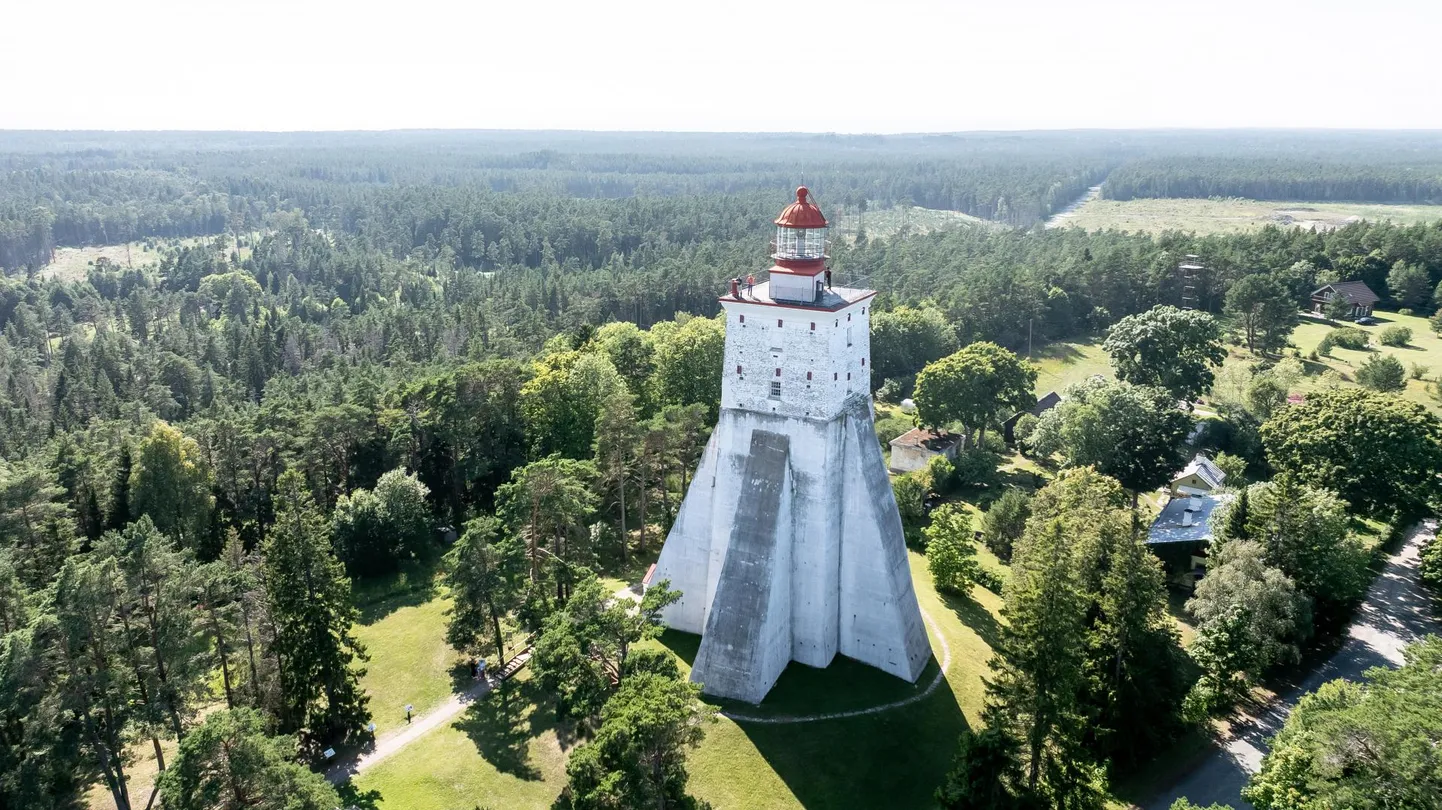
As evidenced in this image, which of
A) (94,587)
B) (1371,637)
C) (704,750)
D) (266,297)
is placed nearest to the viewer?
(94,587)

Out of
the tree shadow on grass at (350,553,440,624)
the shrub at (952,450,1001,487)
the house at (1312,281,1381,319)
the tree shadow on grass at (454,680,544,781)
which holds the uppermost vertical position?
the house at (1312,281,1381,319)

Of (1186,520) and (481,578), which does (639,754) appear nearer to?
(481,578)

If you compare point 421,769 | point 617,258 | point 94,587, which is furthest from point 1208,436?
point 617,258

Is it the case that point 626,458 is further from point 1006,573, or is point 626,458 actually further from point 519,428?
point 1006,573

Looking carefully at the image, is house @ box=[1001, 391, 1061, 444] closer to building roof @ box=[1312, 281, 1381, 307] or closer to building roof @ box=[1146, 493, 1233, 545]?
building roof @ box=[1146, 493, 1233, 545]

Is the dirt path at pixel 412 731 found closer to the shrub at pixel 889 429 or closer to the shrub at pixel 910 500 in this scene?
the shrub at pixel 910 500

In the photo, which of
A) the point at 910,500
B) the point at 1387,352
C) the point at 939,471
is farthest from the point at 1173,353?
the point at 1387,352

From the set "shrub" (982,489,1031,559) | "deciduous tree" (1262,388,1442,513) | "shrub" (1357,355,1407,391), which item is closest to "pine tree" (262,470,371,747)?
"shrub" (982,489,1031,559)
